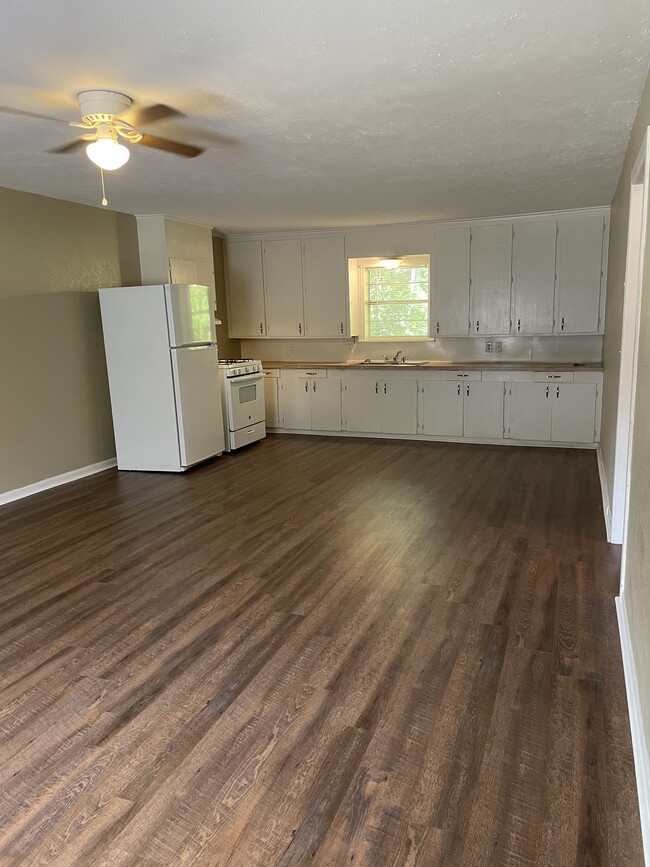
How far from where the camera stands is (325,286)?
724 centimetres

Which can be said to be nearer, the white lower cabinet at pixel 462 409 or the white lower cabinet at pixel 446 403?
the white lower cabinet at pixel 446 403

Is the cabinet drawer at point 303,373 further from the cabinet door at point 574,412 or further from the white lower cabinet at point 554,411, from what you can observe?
the cabinet door at point 574,412

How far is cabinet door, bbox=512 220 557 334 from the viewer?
20.6 feet

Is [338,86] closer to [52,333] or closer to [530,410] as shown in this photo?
[52,333]

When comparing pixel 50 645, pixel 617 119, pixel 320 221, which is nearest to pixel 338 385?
pixel 320 221

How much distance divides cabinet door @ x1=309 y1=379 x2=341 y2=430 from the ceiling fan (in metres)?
4.20

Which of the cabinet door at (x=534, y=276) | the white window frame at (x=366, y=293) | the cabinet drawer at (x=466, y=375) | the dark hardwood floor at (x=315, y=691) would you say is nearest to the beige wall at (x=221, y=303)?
the white window frame at (x=366, y=293)

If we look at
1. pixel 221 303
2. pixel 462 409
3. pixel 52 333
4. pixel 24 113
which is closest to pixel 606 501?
pixel 462 409

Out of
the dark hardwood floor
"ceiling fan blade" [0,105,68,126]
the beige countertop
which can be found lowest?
the dark hardwood floor

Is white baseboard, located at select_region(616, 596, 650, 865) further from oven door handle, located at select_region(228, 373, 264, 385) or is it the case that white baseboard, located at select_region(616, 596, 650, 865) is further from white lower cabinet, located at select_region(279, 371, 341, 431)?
white lower cabinet, located at select_region(279, 371, 341, 431)

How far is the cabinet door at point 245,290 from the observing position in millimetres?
7496

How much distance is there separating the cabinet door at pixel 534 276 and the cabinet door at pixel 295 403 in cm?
257

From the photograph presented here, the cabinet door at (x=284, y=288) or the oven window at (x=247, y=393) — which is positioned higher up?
the cabinet door at (x=284, y=288)

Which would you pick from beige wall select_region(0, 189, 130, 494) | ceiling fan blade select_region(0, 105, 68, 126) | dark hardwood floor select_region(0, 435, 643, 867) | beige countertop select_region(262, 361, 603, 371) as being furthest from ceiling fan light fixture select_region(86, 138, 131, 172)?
beige countertop select_region(262, 361, 603, 371)
